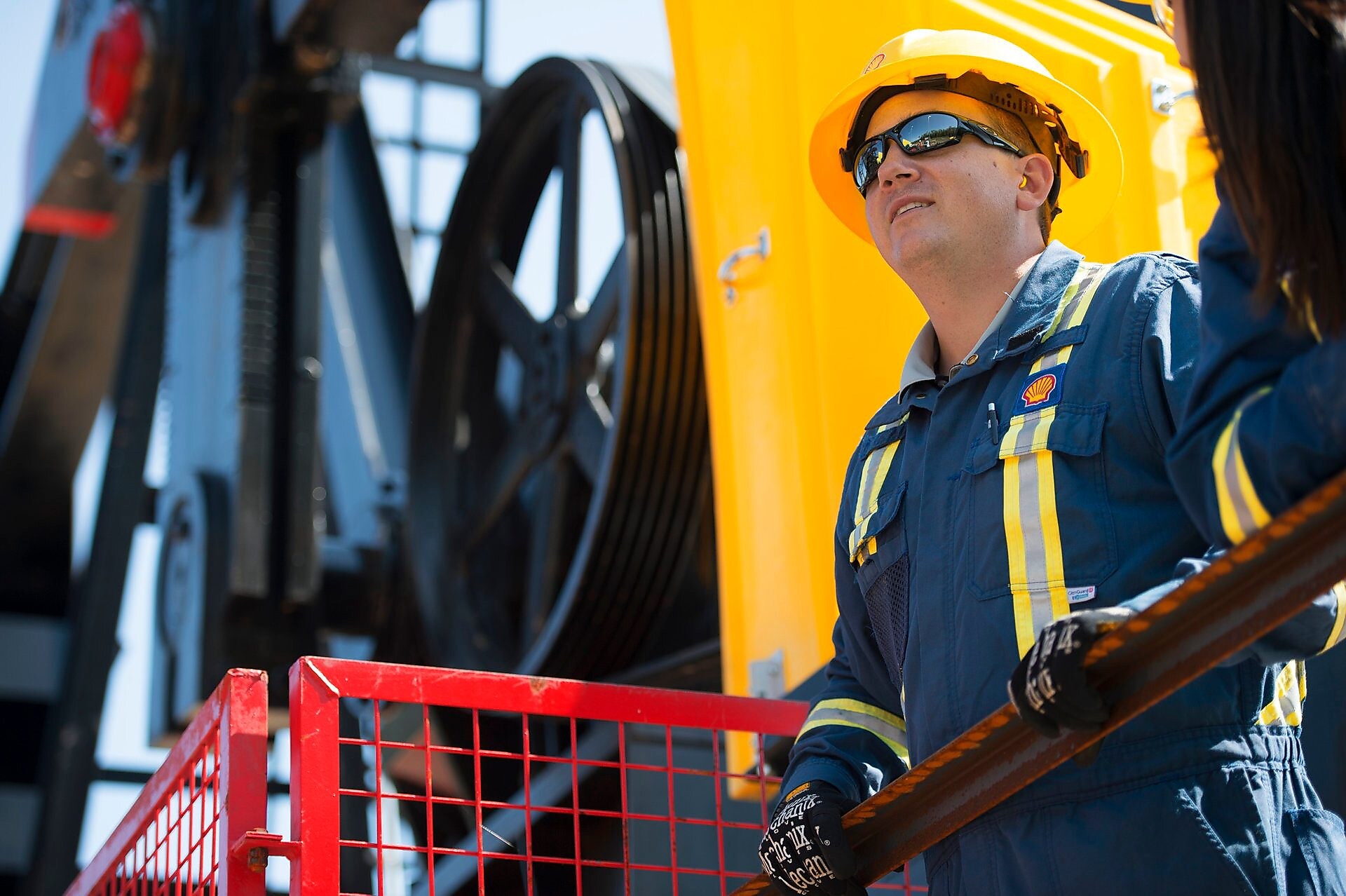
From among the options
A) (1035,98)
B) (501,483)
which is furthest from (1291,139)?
(501,483)

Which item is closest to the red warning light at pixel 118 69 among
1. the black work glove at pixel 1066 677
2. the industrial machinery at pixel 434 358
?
the industrial machinery at pixel 434 358

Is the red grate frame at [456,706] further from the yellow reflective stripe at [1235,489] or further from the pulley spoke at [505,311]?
the pulley spoke at [505,311]

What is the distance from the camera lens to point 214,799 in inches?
97.5

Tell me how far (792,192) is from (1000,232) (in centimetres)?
133

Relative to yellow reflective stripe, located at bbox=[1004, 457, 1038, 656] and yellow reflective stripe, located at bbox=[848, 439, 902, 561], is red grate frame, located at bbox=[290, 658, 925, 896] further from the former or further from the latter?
yellow reflective stripe, located at bbox=[1004, 457, 1038, 656]

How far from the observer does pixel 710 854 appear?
161 inches

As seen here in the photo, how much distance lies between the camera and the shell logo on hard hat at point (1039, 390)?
225 centimetres

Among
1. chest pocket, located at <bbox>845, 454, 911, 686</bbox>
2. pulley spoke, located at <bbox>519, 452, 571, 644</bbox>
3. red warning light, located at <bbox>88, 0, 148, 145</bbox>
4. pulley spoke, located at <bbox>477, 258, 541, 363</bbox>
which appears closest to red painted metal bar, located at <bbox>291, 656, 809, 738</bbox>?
chest pocket, located at <bbox>845, 454, 911, 686</bbox>

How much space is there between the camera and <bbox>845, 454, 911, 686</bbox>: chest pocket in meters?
2.38

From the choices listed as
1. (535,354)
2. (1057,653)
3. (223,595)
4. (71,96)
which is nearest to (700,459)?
(535,354)

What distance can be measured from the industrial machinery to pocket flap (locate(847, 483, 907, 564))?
1.07 m

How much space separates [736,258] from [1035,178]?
4.39ft

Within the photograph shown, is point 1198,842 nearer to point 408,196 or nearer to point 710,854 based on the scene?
point 710,854

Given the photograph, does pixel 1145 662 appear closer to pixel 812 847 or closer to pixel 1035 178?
pixel 812 847
